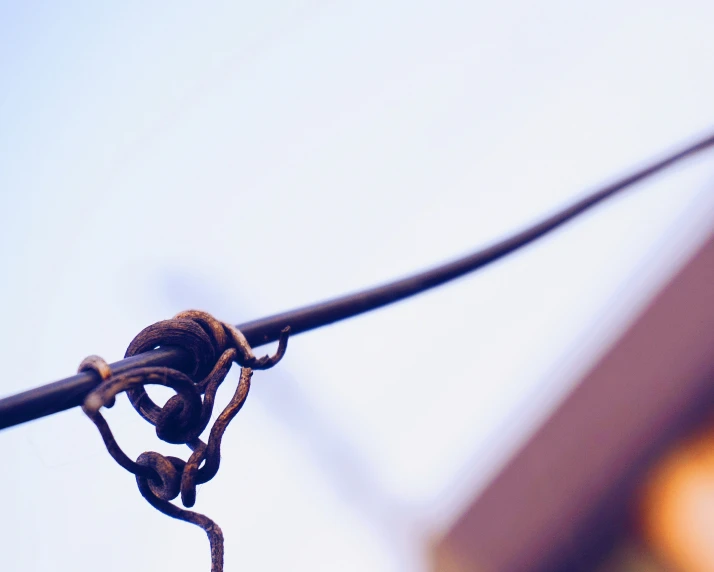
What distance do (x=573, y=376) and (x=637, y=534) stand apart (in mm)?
529

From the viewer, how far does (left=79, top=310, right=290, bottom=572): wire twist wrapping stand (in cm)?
26

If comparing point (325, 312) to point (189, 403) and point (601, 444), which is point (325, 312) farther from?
point (601, 444)

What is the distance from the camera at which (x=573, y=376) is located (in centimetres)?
192

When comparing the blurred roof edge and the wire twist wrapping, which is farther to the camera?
the blurred roof edge

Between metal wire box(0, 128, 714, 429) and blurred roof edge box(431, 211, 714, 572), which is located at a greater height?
metal wire box(0, 128, 714, 429)

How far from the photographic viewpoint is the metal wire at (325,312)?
0.21m

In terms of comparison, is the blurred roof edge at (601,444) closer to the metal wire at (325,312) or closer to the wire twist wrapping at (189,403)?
the metal wire at (325,312)

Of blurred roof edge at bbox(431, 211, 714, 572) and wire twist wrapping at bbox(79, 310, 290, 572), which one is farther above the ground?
wire twist wrapping at bbox(79, 310, 290, 572)

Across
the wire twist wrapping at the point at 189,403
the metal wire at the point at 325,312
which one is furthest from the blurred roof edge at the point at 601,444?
the wire twist wrapping at the point at 189,403

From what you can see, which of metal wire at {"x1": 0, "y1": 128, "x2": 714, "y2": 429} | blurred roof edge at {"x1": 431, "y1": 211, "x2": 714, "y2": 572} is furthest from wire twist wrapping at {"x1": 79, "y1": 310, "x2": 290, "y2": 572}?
blurred roof edge at {"x1": 431, "y1": 211, "x2": 714, "y2": 572}

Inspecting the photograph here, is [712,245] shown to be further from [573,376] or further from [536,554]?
[536,554]

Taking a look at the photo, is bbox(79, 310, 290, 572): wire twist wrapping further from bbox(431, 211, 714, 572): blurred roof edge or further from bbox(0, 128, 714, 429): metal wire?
bbox(431, 211, 714, 572): blurred roof edge

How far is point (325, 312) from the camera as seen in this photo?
1.05 ft

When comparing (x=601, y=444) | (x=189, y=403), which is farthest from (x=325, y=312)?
(x=601, y=444)
